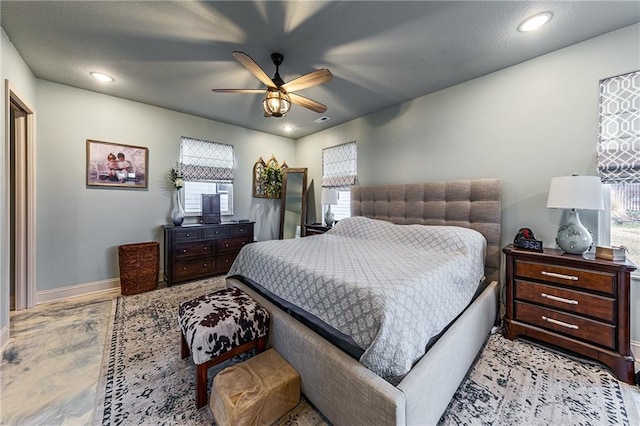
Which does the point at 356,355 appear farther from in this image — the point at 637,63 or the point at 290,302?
the point at 637,63

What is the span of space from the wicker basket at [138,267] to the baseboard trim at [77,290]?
29cm

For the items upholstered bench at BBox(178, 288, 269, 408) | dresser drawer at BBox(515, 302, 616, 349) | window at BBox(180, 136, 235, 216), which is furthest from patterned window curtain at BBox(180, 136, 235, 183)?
dresser drawer at BBox(515, 302, 616, 349)

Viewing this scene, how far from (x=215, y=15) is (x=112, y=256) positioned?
134 inches

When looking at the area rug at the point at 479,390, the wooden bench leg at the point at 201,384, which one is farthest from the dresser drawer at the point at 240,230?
the wooden bench leg at the point at 201,384

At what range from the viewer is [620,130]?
6.73 ft

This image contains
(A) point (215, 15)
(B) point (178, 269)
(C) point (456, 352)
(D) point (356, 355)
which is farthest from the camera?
(B) point (178, 269)

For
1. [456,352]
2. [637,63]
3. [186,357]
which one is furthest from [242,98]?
[637,63]

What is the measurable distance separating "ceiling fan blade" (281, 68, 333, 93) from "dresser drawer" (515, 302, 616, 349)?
269 cm

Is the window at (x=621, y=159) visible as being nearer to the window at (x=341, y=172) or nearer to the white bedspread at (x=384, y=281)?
the white bedspread at (x=384, y=281)

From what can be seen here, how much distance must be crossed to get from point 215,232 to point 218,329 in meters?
2.65

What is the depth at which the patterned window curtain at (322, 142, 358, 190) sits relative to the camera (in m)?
4.29

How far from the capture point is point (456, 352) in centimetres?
155

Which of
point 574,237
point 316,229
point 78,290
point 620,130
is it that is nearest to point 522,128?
point 620,130

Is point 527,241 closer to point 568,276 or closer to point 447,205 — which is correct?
point 568,276
